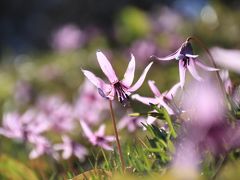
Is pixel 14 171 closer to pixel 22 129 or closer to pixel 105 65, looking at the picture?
pixel 22 129

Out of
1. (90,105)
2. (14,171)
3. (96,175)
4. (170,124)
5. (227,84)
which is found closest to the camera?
(170,124)

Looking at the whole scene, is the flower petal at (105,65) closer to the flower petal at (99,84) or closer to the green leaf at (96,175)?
the flower petal at (99,84)

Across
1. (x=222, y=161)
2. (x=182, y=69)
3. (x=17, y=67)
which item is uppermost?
(x=182, y=69)

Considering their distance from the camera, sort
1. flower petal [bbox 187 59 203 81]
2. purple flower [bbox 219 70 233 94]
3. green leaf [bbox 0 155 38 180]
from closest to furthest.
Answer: flower petal [bbox 187 59 203 81] < purple flower [bbox 219 70 233 94] < green leaf [bbox 0 155 38 180]

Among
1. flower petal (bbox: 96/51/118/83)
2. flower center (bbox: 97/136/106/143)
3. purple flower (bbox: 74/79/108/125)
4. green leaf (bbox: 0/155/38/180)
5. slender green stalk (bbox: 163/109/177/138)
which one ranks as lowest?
purple flower (bbox: 74/79/108/125)

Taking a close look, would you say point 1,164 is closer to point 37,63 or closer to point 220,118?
point 220,118

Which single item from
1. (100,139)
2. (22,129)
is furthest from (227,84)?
(22,129)

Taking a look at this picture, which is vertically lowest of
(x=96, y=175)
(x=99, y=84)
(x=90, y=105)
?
(x=90, y=105)

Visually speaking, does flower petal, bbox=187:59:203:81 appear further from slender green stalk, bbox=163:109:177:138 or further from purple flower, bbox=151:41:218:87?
slender green stalk, bbox=163:109:177:138

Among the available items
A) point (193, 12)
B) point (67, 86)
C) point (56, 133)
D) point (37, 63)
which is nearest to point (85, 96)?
point (56, 133)

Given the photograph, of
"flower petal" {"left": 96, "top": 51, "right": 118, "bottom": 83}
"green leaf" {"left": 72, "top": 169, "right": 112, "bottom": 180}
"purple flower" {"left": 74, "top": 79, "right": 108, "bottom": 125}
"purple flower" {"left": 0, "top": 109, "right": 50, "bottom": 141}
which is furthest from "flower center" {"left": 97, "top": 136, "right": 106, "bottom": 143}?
"purple flower" {"left": 74, "top": 79, "right": 108, "bottom": 125}

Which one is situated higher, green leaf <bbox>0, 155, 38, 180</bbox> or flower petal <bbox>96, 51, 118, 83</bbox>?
flower petal <bbox>96, 51, 118, 83</bbox>
